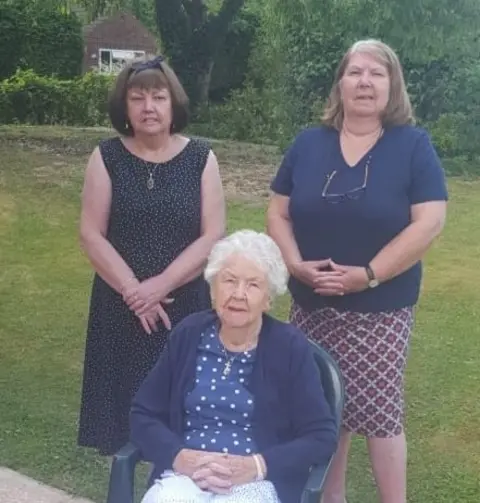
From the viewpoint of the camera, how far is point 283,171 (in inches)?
114

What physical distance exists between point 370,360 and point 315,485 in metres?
0.63

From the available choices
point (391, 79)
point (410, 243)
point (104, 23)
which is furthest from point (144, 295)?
point (104, 23)

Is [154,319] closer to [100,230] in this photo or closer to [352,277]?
[100,230]

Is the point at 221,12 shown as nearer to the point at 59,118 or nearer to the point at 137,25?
the point at 59,118

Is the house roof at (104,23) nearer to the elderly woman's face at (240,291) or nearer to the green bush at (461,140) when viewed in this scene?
the green bush at (461,140)

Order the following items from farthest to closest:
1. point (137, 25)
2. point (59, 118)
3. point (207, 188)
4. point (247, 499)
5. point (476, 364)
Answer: point (137, 25)
point (59, 118)
point (476, 364)
point (207, 188)
point (247, 499)

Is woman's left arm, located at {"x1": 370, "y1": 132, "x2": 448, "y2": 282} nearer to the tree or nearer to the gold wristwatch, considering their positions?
the gold wristwatch

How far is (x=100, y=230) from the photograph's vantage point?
2943mm

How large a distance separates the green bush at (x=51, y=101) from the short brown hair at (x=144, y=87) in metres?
14.0

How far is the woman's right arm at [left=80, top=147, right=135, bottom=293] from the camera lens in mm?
2900

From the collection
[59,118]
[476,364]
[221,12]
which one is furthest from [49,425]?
[59,118]

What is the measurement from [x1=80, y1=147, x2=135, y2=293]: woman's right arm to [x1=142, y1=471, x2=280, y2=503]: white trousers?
801 mm

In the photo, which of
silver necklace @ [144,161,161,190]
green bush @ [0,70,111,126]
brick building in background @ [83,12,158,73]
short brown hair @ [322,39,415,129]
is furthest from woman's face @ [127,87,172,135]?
brick building in background @ [83,12,158,73]

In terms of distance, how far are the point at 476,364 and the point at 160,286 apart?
A: 8.52 feet
